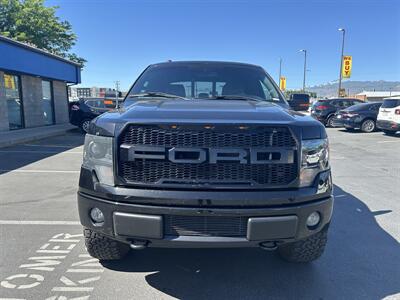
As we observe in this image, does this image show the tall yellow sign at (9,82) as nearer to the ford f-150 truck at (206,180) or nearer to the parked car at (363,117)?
the ford f-150 truck at (206,180)

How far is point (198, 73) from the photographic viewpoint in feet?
13.2

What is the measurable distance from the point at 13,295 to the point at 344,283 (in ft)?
9.07

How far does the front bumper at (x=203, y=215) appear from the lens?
2.30m

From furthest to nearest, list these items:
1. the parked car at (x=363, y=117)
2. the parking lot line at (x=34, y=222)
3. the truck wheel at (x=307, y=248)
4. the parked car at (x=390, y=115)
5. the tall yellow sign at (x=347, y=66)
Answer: the tall yellow sign at (x=347, y=66), the parked car at (x=363, y=117), the parked car at (x=390, y=115), the parking lot line at (x=34, y=222), the truck wheel at (x=307, y=248)

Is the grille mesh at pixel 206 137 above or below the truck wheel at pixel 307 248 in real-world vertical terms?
above

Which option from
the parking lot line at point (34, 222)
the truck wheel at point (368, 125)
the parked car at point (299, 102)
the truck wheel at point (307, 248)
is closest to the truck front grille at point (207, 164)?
the truck wheel at point (307, 248)

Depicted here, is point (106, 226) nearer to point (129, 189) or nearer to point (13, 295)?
point (129, 189)

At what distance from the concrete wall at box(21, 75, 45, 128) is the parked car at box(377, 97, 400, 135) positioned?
15842mm

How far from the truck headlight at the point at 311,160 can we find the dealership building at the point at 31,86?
13.5m

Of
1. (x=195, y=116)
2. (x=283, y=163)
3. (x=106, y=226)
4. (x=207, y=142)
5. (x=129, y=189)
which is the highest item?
(x=195, y=116)

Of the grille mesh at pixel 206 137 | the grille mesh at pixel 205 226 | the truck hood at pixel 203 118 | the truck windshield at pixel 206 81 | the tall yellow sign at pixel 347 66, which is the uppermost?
the tall yellow sign at pixel 347 66

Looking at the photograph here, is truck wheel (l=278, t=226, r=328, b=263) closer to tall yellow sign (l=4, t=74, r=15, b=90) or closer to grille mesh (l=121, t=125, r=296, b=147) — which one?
grille mesh (l=121, t=125, r=296, b=147)

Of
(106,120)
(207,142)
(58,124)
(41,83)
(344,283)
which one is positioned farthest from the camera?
(58,124)

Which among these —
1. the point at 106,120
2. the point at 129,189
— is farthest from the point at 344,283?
the point at 106,120
